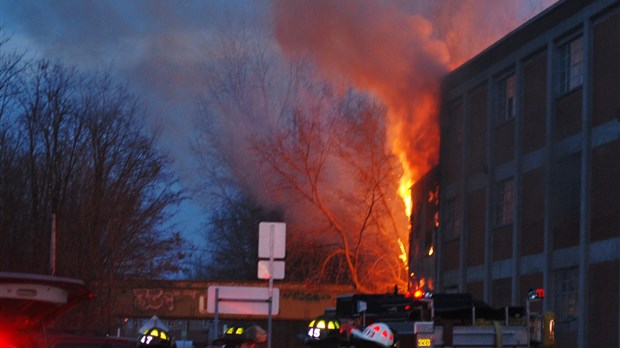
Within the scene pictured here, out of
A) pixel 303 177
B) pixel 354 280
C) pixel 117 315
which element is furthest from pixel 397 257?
pixel 117 315

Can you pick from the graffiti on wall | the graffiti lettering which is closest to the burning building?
the graffiti on wall

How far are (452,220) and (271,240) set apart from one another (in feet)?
76.7

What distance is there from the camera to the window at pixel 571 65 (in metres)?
27.9

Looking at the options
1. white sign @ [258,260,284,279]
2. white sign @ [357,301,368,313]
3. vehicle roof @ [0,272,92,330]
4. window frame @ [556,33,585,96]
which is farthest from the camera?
window frame @ [556,33,585,96]

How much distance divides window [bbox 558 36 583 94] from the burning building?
0.03 metres

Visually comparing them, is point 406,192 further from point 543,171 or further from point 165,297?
point 543,171

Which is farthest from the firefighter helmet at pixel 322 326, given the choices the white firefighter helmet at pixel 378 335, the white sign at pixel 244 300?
the white firefighter helmet at pixel 378 335

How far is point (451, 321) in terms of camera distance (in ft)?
61.2

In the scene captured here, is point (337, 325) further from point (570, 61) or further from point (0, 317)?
point (0, 317)

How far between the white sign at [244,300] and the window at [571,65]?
599 inches

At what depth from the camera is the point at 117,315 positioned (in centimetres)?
3272

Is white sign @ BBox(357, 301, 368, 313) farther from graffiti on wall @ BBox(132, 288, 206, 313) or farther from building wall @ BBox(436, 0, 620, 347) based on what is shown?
graffiti on wall @ BBox(132, 288, 206, 313)

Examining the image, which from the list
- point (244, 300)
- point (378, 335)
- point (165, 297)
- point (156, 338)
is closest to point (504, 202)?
point (165, 297)

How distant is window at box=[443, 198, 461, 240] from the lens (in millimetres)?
37000
